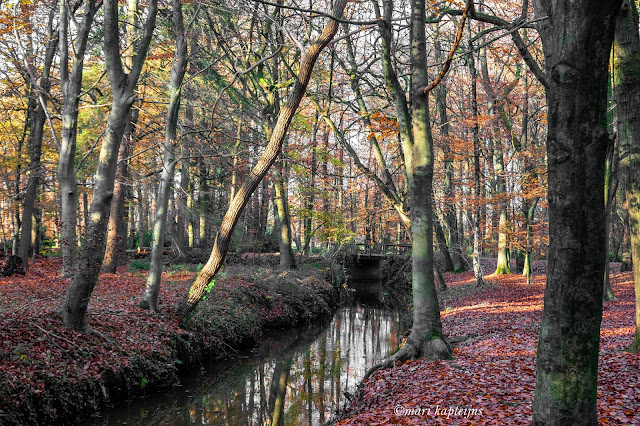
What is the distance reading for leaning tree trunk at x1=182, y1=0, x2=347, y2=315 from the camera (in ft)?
23.5

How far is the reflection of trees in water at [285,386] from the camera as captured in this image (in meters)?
7.64

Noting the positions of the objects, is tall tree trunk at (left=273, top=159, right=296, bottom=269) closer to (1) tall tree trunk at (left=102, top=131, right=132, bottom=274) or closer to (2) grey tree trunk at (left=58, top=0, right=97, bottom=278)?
(1) tall tree trunk at (left=102, top=131, right=132, bottom=274)

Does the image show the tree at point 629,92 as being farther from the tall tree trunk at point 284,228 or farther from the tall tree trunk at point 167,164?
the tall tree trunk at point 284,228

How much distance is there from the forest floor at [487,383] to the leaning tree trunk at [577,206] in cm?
147

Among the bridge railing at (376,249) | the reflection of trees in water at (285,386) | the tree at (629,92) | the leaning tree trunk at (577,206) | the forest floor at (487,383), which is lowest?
the reflection of trees in water at (285,386)

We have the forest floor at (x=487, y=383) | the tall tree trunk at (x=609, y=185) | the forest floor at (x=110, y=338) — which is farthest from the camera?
the tall tree trunk at (x=609, y=185)

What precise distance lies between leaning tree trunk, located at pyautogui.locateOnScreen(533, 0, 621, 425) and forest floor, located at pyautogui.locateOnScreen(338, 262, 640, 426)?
1471 mm

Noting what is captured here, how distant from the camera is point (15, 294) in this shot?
33.1 ft

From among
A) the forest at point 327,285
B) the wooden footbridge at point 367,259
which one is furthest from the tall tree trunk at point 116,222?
the wooden footbridge at point 367,259

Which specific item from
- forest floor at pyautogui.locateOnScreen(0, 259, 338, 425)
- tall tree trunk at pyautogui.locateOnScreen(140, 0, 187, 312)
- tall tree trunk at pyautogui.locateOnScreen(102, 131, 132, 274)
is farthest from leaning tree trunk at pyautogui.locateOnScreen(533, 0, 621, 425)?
tall tree trunk at pyautogui.locateOnScreen(102, 131, 132, 274)

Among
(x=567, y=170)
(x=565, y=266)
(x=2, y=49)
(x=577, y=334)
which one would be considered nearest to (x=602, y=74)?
(x=567, y=170)

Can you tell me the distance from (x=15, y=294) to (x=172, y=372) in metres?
4.28

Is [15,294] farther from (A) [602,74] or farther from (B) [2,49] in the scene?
(A) [602,74]

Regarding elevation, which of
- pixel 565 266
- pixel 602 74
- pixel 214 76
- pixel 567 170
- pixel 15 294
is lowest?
pixel 15 294
